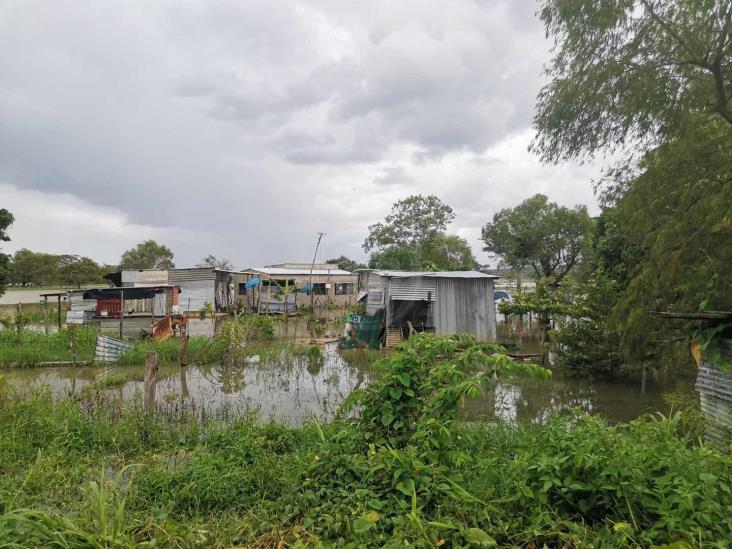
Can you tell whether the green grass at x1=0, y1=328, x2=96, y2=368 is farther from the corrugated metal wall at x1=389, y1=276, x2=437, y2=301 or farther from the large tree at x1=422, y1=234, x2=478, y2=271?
the large tree at x1=422, y1=234, x2=478, y2=271

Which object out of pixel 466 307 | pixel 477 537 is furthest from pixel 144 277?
pixel 477 537

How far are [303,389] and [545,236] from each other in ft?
75.0

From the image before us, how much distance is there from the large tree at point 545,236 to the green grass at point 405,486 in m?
24.8

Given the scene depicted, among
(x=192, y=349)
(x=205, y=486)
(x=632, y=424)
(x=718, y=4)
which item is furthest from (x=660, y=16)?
(x=192, y=349)

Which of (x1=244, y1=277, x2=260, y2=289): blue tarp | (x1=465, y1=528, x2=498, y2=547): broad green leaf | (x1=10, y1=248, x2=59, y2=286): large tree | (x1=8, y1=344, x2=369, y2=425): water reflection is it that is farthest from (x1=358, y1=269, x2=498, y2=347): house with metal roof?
(x1=10, y1=248, x2=59, y2=286): large tree

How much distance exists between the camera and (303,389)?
9.69 meters

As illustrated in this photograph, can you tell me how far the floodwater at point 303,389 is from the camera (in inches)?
311

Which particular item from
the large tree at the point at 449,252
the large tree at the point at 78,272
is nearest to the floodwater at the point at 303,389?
the large tree at the point at 449,252

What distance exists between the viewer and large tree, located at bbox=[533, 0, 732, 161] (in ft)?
21.4

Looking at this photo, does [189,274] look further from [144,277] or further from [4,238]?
[4,238]

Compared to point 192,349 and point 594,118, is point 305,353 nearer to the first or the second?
point 192,349

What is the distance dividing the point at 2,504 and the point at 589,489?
15.2 feet

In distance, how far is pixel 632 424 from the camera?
144 inches

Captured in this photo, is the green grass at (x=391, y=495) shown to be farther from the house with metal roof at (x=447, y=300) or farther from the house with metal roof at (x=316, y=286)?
the house with metal roof at (x=316, y=286)
